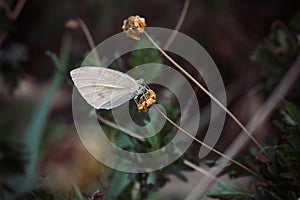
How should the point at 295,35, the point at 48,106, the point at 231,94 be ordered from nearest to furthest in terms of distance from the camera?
the point at 295,35 → the point at 48,106 → the point at 231,94

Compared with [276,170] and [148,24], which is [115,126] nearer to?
[276,170]

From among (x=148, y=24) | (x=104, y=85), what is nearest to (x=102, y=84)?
(x=104, y=85)

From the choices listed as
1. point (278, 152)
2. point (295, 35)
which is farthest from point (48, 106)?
point (278, 152)

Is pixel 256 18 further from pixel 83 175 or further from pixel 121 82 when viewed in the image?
pixel 121 82

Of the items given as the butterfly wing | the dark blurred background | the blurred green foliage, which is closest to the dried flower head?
the butterfly wing

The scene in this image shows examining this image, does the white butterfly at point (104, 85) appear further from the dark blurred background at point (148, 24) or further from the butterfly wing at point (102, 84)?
the dark blurred background at point (148, 24)

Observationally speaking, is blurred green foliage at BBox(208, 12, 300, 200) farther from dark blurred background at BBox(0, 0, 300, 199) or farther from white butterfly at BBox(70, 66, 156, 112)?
dark blurred background at BBox(0, 0, 300, 199)

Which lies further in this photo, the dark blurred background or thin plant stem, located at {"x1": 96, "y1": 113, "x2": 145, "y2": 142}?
the dark blurred background
